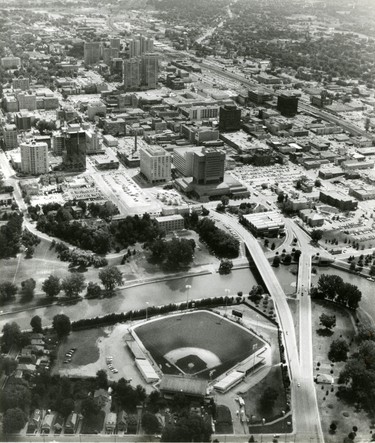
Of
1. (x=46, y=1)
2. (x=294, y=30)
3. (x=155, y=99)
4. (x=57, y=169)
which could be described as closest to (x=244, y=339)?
(x=57, y=169)

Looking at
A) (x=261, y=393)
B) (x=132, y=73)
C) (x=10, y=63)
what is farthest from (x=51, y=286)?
(x=10, y=63)

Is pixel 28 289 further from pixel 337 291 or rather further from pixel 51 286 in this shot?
pixel 337 291

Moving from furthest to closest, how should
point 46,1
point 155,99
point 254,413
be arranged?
point 46,1, point 155,99, point 254,413

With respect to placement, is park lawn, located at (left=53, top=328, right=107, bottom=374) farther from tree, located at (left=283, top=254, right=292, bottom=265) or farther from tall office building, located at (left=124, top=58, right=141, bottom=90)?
tall office building, located at (left=124, top=58, right=141, bottom=90)

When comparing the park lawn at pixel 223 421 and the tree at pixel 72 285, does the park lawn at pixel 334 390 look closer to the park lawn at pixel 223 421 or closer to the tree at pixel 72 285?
the park lawn at pixel 223 421

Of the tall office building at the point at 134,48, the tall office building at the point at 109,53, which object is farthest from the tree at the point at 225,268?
the tall office building at the point at 134,48

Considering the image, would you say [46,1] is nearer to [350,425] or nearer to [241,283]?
[241,283]
